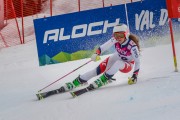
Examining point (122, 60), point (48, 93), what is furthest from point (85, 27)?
point (48, 93)

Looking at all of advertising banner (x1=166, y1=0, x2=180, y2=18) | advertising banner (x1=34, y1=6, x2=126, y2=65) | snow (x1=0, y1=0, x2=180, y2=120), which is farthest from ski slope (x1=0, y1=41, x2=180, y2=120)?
advertising banner (x1=166, y1=0, x2=180, y2=18)

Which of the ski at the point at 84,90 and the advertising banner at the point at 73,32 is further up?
the advertising banner at the point at 73,32

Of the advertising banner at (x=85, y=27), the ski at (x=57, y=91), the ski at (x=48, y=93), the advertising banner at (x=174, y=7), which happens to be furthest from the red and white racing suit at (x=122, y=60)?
the advertising banner at (x=85, y=27)

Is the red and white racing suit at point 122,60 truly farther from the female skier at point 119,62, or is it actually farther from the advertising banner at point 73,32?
the advertising banner at point 73,32

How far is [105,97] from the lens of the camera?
19.0 ft

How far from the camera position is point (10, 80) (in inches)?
348

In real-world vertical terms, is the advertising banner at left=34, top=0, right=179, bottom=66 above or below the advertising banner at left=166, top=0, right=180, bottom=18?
below

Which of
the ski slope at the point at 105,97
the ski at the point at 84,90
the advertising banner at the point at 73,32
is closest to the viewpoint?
the ski slope at the point at 105,97

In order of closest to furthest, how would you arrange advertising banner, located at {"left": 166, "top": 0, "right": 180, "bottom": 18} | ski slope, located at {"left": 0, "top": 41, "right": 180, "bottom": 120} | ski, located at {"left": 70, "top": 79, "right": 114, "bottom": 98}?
ski slope, located at {"left": 0, "top": 41, "right": 180, "bottom": 120}, ski, located at {"left": 70, "top": 79, "right": 114, "bottom": 98}, advertising banner, located at {"left": 166, "top": 0, "right": 180, "bottom": 18}

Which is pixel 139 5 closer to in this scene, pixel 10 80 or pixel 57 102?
pixel 10 80

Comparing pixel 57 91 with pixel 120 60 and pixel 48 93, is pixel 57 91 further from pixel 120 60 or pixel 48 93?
pixel 120 60

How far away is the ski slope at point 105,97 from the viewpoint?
15.7ft

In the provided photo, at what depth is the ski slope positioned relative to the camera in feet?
15.7

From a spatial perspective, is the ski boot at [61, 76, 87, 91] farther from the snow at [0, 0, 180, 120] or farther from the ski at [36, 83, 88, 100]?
the snow at [0, 0, 180, 120]
